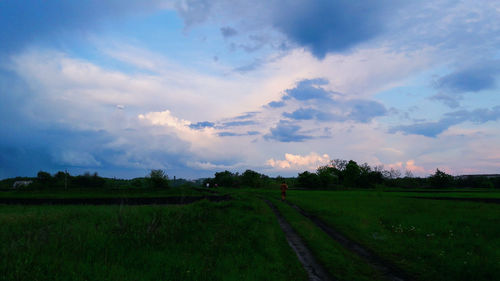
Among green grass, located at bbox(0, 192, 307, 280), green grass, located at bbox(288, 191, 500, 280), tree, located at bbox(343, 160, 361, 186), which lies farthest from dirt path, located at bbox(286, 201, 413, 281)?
tree, located at bbox(343, 160, 361, 186)

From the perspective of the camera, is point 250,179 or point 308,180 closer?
point 308,180

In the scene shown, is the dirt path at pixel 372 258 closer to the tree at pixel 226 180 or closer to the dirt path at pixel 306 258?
the dirt path at pixel 306 258

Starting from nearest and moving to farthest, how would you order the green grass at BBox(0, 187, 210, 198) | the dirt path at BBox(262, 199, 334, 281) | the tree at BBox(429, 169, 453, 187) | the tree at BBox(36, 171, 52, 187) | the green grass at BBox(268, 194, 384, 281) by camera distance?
the dirt path at BBox(262, 199, 334, 281)
the green grass at BBox(268, 194, 384, 281)
the green grass at BBox(0, 187, 210, 198)
the tree at BBox(429, 169, 453, 187)
the tree at BBox(36, 171, 52, 187)

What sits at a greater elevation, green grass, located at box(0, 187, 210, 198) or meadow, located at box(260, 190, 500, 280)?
green grass, located at box(0, 187, 210, 198)

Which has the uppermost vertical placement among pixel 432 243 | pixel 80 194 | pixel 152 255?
pixel 80 194

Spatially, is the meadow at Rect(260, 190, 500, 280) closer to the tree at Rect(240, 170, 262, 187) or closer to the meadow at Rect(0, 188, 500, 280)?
the meadow at Rect(0, 188, 500, 280)

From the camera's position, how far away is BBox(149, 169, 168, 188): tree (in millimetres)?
92050

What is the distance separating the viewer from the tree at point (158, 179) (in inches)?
3624

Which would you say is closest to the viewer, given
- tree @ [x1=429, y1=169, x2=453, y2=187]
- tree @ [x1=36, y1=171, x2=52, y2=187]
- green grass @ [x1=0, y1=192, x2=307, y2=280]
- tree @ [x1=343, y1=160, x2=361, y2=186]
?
green grass @ [x1=0, y1=192, x2=307, y2=280]

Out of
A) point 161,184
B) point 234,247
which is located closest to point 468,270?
point 234,247

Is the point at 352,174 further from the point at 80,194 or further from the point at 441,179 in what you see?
the point at 80,194

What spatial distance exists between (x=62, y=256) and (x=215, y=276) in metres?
5.36

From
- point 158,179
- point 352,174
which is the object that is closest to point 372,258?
point 158,179

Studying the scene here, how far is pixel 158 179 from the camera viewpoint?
304 feet
